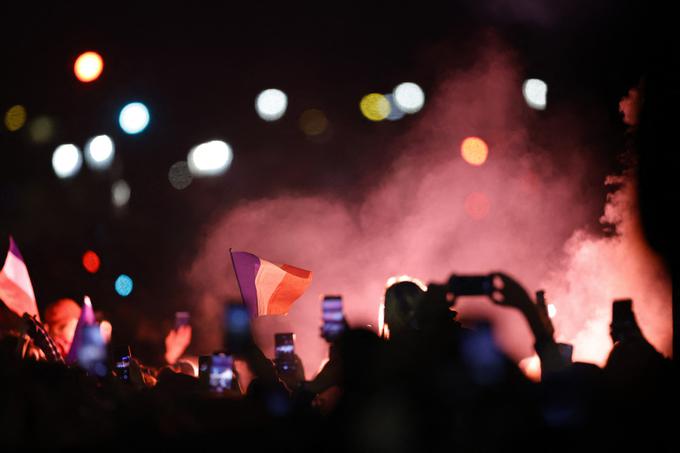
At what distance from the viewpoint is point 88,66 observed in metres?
8.21

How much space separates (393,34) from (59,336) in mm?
4459

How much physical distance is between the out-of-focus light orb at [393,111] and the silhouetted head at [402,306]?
166 inches

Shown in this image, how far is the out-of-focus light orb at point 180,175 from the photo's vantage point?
877 centimetres

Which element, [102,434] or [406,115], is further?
[406,115]

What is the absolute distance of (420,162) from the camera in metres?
7.90

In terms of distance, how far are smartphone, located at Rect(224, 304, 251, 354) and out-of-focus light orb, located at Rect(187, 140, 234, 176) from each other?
526cm

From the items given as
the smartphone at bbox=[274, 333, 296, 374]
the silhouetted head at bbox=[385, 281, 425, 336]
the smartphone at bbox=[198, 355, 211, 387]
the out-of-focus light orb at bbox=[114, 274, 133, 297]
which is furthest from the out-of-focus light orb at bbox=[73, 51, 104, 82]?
the silhouetted head at bbox=[385, 281, 425, 336]

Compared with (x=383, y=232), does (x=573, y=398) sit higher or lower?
lower

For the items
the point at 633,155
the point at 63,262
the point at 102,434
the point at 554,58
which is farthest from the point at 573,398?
the point at 63,262

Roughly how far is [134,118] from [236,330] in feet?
18.8

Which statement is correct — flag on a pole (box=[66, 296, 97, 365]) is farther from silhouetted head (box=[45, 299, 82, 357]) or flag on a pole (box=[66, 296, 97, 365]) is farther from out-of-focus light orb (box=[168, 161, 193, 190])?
out-of-focus light orb (box=[168, 161, 193, 190])

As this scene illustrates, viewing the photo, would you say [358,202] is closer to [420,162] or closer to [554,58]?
[420,162]

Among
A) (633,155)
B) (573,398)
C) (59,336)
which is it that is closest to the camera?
(573,398)

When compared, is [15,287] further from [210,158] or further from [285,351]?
[210,158]
